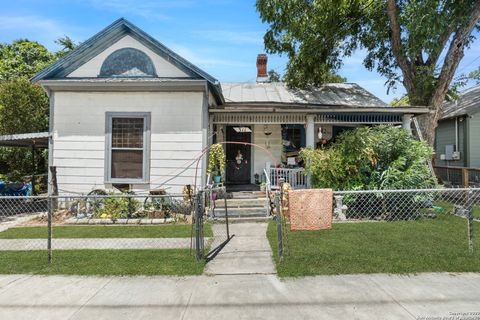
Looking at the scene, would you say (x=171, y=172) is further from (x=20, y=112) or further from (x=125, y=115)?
(x=20, y=112)

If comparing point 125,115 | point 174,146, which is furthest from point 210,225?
point 125,115

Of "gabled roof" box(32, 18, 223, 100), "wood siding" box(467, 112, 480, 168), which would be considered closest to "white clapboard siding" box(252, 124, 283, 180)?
"gabled roof" box(32, 18, 223, 100)

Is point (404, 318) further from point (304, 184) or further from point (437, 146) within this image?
point (437, 146)

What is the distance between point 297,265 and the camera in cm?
529

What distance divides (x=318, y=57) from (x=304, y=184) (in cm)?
752

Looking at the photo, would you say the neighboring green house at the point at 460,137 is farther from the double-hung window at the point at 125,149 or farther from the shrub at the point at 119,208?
the shrub at the point at 119,208

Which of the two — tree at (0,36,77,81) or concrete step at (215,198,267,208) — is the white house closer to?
concrete step at (215,198,267,208)

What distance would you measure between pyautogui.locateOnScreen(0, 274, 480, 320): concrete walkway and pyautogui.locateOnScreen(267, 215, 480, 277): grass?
0.32 m

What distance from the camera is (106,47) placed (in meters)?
10.4

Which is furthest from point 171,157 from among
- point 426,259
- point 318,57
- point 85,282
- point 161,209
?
point 318,57

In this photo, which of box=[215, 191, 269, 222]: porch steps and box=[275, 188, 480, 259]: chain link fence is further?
box=[215, 191, 269, 222]: porch steps

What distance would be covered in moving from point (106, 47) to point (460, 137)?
1758 cm

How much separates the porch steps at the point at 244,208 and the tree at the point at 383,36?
7.76 m

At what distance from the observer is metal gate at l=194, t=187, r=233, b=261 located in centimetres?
550
